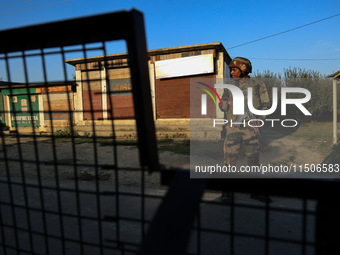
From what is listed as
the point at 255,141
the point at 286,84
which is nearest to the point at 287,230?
the point at 255,141

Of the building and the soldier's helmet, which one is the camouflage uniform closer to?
the soldier's helmet

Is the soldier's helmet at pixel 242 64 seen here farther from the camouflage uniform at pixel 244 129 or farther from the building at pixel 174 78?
the building at pixel 174 78

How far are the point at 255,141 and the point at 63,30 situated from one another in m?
3.00

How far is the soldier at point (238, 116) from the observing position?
3.42m

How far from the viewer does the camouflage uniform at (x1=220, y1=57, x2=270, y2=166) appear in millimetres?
3422

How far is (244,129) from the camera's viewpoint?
3.46m

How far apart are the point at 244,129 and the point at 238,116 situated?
8.0 inches

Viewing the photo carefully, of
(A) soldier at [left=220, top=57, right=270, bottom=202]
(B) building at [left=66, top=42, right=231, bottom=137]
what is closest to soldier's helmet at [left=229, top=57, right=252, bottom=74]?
(A) soldier at [left=220, top=57, right=270, bottom=202]

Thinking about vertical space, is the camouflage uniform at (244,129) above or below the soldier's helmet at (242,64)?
below

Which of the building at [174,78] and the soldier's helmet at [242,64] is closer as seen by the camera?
the soldier's helmet at [242,64]

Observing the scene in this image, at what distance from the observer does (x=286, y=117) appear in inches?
649

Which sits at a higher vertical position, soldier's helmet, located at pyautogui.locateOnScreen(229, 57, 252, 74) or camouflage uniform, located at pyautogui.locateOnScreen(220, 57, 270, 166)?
soldier's helmet, located at pyautogui.locateOnScreen(229, 57, 252, 74)

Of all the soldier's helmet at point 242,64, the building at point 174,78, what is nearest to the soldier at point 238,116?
the soldier's helmet at point 242,64

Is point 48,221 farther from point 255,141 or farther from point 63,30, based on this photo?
point 255,141
